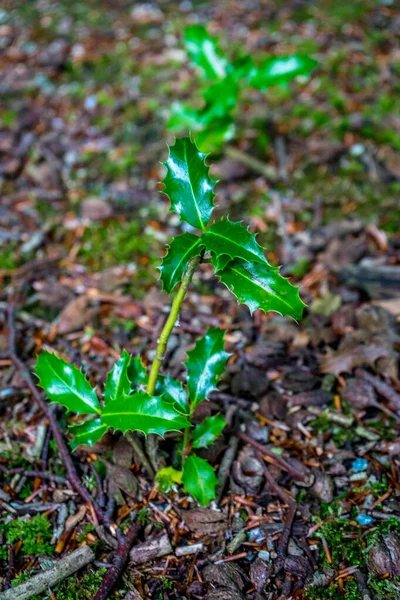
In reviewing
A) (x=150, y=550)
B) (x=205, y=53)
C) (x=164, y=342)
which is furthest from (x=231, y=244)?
(x=205, y=53)

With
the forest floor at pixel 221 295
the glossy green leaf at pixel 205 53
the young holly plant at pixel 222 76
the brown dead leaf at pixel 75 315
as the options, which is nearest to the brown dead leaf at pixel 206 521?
the forest floor at pixel 221 295

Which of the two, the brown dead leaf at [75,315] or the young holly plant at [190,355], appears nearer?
the young holly plant at [190,355]

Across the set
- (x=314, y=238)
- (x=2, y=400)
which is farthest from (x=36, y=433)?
(x=314, y=238)

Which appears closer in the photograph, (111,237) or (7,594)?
(7,594)

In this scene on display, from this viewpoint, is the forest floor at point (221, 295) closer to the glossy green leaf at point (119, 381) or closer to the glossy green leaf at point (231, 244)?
the glossy green leaf at point (119, 381)

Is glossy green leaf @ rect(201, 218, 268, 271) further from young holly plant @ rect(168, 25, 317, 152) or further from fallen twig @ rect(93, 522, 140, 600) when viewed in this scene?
young holly plant @ rect(168, 25, 317, 152)

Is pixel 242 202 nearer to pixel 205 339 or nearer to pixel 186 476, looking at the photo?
pixel 205 339

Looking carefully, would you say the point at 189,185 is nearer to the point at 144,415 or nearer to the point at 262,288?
the point at 262,288
